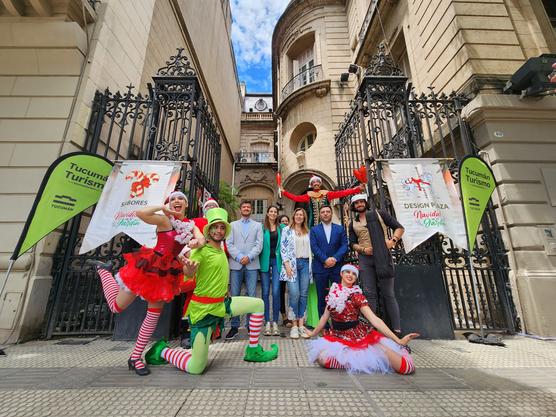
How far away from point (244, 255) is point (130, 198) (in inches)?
91.3

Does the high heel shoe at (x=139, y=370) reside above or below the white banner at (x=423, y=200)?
below

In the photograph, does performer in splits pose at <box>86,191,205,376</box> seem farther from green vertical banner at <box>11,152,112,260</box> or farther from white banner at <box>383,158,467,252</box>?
white banner at <box>383,158,467,252</box>

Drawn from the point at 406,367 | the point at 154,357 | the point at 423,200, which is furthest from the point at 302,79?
the point at 154,357

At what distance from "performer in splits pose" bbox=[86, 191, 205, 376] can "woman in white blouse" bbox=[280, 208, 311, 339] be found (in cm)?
192

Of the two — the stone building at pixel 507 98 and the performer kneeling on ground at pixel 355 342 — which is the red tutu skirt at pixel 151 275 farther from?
the stone building at pixel 507 98

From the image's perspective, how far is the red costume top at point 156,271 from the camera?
2.76 meters

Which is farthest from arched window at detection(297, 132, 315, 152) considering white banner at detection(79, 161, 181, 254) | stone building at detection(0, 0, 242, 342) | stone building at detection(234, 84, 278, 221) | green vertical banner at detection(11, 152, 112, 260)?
green vertical banner at detection(11, 152, 112, 260)

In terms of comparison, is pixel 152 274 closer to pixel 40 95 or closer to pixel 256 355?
pixel 256 355

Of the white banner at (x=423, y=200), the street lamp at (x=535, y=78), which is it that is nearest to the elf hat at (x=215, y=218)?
the white banner at (x=423, y=200)

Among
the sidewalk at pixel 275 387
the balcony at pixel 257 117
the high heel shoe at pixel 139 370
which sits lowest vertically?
the sidewalk at pixel 275 387

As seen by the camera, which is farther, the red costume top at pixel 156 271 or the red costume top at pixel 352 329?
the red costume top at pixel 352 329

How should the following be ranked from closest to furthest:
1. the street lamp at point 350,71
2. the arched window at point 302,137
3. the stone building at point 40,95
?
the stone building at point 40,95 → the street lamp at point 350,71 → the arched window at point 302,137

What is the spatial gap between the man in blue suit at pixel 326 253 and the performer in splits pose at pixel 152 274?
2313mm

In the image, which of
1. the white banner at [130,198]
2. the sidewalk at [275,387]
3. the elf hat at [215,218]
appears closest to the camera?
the sidewalk at [275,387]
